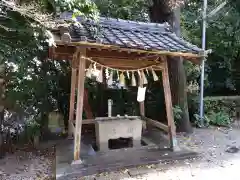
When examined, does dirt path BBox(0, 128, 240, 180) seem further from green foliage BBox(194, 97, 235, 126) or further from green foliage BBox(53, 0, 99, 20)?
green foliage BBox(53, 0, 99, 20)

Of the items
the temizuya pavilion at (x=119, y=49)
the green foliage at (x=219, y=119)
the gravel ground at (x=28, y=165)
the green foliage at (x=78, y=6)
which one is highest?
the green foliage at (x=78, y=6)

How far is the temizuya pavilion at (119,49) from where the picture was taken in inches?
163

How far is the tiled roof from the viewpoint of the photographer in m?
4.22

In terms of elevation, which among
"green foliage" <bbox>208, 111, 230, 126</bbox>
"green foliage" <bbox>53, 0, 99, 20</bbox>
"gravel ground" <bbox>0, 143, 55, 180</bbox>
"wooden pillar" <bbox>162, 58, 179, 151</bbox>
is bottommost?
"gravel ground" <bbox>0, 143, 55, 180</bbox>

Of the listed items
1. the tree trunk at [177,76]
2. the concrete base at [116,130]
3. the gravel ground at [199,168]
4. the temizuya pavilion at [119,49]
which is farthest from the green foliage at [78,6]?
the tree trunk at [177,76]

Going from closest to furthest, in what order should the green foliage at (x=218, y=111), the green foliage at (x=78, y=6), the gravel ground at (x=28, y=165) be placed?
the green foliage at (x=78, y=6), the gravel ground at (x=28, y=165), the green foliage at (x=218, y=111)

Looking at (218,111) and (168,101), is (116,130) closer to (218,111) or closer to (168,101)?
(168,101)

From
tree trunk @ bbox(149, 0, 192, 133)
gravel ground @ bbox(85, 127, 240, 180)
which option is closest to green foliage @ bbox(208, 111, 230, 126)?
tree trunk @ bbox(149, 0, 192, 133)

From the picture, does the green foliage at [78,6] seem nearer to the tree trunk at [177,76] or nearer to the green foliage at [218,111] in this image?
the tree trunk at [177,76]

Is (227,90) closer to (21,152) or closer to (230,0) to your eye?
(230,0)

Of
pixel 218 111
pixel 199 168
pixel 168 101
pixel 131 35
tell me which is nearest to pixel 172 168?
pixel 199 168

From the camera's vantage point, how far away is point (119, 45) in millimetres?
4102

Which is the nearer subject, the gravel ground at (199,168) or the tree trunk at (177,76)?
the gravel ground at (199,168)

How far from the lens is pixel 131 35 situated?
4938 millimetres
